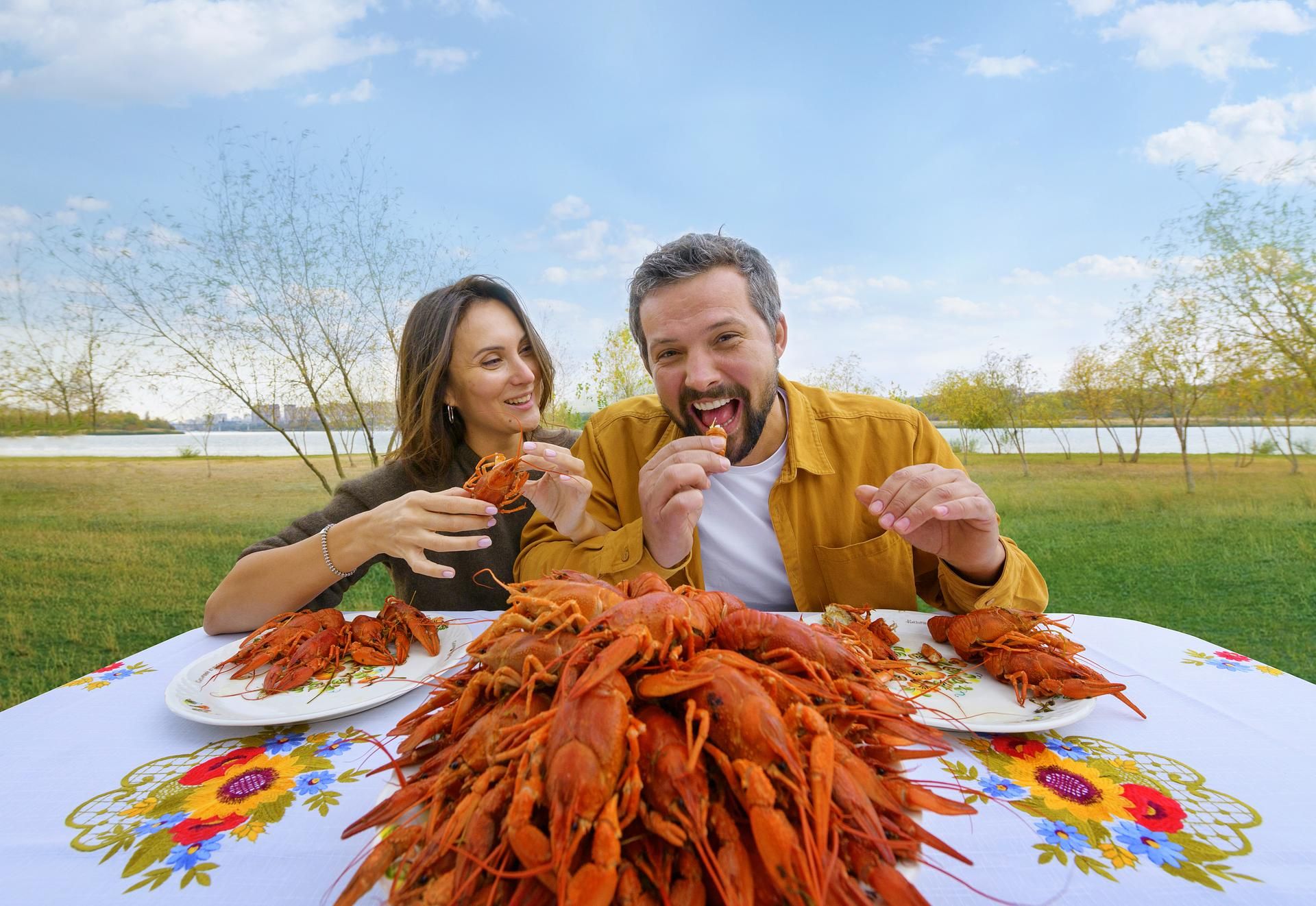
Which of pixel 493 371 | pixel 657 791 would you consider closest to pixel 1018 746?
pixel 657 791

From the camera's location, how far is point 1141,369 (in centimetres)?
890

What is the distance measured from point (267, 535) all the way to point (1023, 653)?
8157 millimetres

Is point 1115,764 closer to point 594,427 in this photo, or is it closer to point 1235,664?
point 1235,664

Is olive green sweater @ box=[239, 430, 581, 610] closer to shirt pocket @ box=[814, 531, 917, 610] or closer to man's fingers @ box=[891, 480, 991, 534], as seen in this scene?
shirt pocket @ box=[814, 531, 917, 610]

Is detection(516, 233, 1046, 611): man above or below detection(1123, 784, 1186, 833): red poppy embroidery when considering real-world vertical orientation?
above

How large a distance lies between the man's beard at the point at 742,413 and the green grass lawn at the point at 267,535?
5679 mm

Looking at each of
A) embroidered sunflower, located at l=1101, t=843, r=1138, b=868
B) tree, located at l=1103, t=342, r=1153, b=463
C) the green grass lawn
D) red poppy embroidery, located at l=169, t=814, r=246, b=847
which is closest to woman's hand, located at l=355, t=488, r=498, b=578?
red poppy embroidery, located at l=169, t=814, r=246, b=847

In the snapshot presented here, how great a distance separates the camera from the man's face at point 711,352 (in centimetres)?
244

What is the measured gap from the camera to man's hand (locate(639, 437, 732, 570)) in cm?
198

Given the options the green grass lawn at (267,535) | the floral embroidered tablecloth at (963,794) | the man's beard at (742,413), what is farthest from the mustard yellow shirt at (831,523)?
the green grass lawn at (267,535)

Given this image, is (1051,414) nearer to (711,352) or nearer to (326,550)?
(711,352)

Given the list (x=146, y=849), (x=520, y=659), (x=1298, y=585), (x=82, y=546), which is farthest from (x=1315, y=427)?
(x=82, y=546)

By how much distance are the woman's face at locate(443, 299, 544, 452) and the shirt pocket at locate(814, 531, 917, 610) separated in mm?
1643

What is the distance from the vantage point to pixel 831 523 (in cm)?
272
